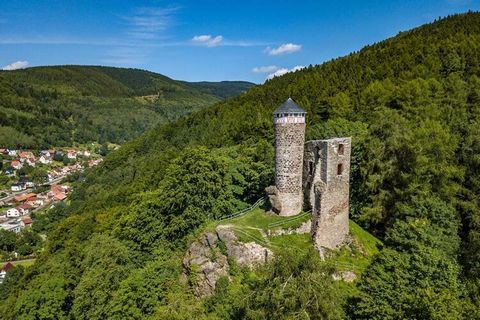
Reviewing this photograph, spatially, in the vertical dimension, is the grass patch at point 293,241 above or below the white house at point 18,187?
above

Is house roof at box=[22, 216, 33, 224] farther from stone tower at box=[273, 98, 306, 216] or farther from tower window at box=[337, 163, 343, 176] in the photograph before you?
tower window at box=[337, 163, 343, 176]

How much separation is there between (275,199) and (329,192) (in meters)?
3.77

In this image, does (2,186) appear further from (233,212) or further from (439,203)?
(439,203)

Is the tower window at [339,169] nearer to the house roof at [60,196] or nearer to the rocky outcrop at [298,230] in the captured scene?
the rocky outcrop at [298,230]

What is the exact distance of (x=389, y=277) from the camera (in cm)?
1880

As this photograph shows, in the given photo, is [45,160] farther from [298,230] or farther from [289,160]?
[298,230]

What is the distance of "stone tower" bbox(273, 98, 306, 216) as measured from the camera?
25.8m

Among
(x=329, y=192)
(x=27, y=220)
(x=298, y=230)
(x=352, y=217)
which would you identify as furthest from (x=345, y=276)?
(x=27, y=220)

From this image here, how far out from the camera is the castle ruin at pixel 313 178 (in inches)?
952

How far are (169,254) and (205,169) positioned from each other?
7.61 meters

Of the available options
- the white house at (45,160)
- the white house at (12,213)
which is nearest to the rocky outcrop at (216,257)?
the white house at (12,213)

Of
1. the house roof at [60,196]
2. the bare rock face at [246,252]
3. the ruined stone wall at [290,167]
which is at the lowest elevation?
the house roof at [60,196]

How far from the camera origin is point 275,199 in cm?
2628

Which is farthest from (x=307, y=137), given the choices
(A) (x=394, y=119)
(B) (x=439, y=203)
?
(B) (x=439, y=203)
